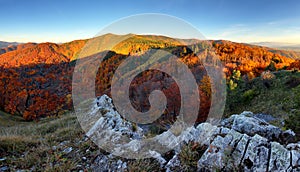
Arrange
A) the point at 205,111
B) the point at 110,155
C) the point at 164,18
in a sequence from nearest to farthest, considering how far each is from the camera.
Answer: the point at 110,155, the point at 164,18, the point at 205,111

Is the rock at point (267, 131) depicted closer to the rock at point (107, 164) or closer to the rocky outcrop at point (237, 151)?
the rocky outcrop at point (237, 151)

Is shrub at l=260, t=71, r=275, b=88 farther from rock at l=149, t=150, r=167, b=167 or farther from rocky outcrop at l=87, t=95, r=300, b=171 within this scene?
rock at l=149, t=150, r=167, b=167

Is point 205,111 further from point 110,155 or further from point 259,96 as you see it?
point 110,155

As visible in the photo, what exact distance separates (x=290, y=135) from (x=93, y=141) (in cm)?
598

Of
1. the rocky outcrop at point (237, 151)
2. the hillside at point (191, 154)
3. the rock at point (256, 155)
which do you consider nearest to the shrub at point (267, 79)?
the hillside at point (191, 154)

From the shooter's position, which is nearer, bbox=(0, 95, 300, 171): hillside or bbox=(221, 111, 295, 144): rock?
bbox=(0, 95, 300, 171): hillside

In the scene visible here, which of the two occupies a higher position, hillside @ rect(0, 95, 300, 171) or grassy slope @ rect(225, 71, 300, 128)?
hillside @ rect(0, 95, 300, 171)

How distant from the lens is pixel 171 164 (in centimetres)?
446

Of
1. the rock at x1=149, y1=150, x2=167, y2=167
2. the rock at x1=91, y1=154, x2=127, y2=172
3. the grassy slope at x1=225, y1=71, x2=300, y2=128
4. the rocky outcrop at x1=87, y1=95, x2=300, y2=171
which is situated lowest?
the grassy slope at x1=225, y1=71, x2=300, y2=128

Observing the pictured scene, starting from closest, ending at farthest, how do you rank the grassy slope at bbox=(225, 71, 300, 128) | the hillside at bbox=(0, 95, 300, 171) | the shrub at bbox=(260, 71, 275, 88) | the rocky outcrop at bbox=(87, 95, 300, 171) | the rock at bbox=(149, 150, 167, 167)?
1. the rocky outcrop at bbox=(87, 95, 300, 171)
2. the hillside at bbox=(0, 95, 300, 171)
3. the rock at bbox=(149, 150, 167, 167)
4. the grassy slope at bbox=(225, 71, 300, 128)
5. the shrub at bbox=(260, 71, 275, 88)

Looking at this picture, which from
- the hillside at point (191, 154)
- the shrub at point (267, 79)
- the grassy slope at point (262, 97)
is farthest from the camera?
the shrub at point (267, 79)


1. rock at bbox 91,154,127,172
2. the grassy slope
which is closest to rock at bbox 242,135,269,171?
rock at bbox 91,154,127,172

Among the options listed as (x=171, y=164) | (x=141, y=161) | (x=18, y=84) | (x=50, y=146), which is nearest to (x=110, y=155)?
(x=141, y=161)

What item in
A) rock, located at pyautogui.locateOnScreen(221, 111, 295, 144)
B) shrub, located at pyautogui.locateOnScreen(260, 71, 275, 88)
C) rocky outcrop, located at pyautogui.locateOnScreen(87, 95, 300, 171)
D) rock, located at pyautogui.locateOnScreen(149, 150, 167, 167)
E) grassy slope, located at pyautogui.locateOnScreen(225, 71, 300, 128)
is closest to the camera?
rocky outcrop, located at pyautogui.locateOnScreen(87, 95, 300, 171)
